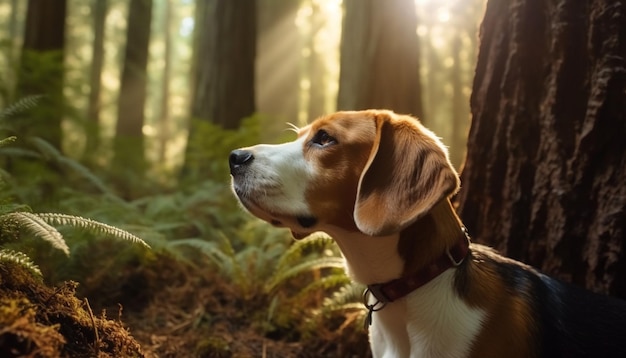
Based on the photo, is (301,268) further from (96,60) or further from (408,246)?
(96,60)

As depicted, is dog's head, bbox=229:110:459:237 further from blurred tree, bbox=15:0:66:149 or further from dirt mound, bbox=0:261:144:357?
blurred tree, bbox=15:0:66:149

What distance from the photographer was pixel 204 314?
4.39 metres

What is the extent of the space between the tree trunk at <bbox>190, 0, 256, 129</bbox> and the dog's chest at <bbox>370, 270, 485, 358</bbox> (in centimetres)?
724

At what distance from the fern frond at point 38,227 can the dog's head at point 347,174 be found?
0.97 m

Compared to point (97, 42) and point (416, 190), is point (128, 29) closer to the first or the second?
point (97, 42)

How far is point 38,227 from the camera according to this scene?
8.04 ft

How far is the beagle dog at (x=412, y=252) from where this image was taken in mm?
2627

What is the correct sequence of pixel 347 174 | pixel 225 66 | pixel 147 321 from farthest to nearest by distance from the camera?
pixel 225 66, pixel 147 321, pixel 347 174

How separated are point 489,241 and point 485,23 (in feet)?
5.78

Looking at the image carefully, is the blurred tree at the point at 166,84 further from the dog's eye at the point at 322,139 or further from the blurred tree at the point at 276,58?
the dog's eye at the point at 322,139

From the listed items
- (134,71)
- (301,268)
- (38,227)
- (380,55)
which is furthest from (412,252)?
(134,71)

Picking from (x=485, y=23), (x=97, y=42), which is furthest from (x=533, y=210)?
(x=97, y=42)

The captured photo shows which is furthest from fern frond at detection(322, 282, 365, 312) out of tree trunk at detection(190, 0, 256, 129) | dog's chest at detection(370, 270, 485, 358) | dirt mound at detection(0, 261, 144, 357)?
tree trunk at detection(190, 0, 256, 129)

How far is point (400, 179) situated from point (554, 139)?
164 centimetres
